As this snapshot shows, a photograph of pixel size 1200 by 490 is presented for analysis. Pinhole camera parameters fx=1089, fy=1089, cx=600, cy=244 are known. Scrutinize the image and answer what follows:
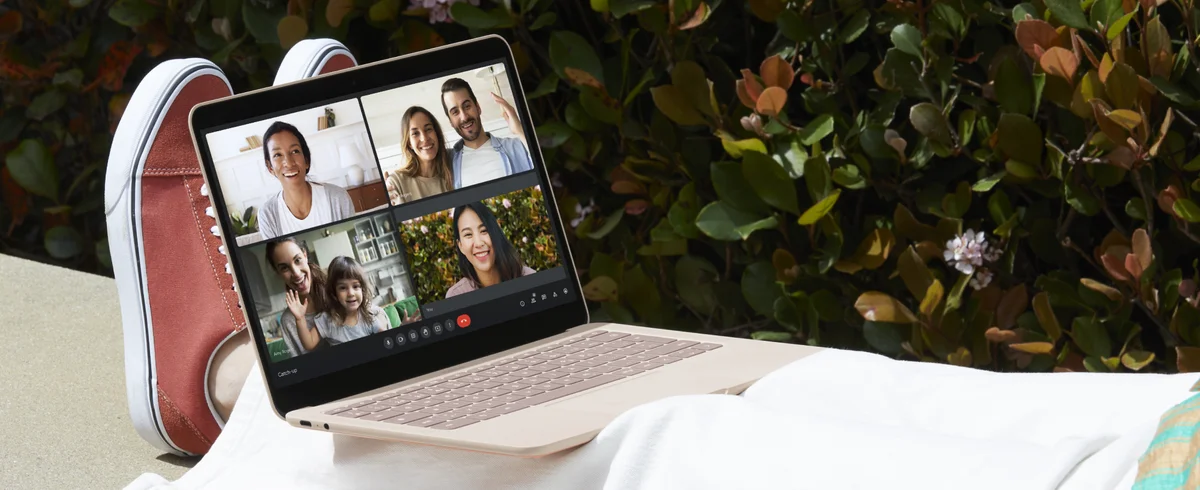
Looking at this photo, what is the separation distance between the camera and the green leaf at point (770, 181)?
1.61m

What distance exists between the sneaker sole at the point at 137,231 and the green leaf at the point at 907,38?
1005mm

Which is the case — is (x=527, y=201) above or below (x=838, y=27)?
below

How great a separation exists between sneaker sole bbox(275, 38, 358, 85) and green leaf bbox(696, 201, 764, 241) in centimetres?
59

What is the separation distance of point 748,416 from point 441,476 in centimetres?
26

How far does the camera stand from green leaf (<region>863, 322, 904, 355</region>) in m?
1.65

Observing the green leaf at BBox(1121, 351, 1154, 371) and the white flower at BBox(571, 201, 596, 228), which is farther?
the white flower at BBox(571, 201, 596, 228)

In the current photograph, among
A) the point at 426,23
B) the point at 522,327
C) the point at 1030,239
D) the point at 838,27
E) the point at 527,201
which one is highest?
the point at 426,23

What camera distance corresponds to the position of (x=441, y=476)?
2.89 ft

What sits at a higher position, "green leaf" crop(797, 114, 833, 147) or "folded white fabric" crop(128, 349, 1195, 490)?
"green leaf" crop(797, 114, 833, 147)

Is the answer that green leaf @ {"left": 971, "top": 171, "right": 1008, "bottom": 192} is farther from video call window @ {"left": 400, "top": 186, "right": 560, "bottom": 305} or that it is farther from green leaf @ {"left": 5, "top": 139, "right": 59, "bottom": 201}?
green leaf @ {"left": 5, "top": 139, "right": 59, "bottom": 201}

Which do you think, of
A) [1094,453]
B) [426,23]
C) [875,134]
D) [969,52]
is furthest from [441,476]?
[426,23]

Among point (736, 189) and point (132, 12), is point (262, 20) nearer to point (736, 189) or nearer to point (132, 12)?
point (132, 12)

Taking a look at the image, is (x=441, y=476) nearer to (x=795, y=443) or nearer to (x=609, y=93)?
(x=795, y=443)

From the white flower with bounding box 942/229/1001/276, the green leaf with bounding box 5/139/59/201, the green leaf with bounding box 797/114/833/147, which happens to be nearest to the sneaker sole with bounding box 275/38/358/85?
the green leaf with bounding box 797/114/833/147
